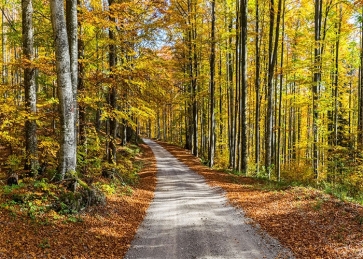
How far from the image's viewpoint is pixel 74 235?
6.67 m

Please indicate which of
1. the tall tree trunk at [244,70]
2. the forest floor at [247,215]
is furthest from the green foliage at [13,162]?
the tall tree trunk at [244,70]

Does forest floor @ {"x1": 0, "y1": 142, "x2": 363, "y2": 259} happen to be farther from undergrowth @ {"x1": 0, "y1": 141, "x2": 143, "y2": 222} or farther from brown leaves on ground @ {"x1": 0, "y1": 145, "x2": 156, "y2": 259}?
undergrowth @ {"x1": 0, "y1": 141, "x2": 143, "y2": 222}

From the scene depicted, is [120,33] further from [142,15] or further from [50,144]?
[50,144]

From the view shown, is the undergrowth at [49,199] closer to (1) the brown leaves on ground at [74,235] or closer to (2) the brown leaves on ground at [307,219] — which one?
(1) the brown leaves on ground at [74,235]

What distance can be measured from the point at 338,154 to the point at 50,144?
1320 centimetres

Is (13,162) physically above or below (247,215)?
above

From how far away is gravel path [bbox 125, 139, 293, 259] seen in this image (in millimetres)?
6379

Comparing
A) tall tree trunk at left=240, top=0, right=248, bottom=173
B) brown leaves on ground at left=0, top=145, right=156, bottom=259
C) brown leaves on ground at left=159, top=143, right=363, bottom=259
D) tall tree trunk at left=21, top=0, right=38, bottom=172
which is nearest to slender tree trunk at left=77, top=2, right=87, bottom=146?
tall tree trunk at left=21, top=0, right=38, bottom=172

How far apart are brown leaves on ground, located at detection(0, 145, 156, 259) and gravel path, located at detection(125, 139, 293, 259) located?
1.55 feet

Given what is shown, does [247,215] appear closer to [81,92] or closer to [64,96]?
[64,96]

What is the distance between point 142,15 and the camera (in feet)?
43.2

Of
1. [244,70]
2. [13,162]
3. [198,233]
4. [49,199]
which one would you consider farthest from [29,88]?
[244,70]

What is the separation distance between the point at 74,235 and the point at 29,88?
5.63 m

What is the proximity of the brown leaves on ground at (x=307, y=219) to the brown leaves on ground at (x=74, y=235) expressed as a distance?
401 centimetres
